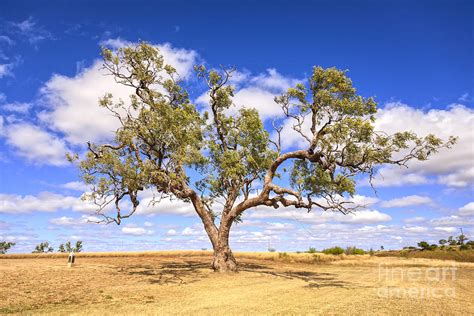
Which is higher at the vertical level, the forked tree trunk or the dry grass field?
the forked tree trunk

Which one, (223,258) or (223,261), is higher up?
(223,258)

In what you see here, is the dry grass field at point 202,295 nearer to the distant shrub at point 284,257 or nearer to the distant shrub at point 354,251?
the distant shrub at point 284,257

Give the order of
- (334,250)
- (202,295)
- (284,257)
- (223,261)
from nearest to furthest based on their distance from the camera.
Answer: (202,295), (223,261), (284,257), (334,250)

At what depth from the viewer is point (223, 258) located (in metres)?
29.3

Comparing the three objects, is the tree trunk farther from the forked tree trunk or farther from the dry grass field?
the dry grass field

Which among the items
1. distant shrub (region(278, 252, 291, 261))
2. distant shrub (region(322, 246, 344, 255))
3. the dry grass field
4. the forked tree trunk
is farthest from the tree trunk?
distant shrub (region(322, 246, 344, 255))

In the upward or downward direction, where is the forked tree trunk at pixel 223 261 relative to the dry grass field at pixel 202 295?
upward

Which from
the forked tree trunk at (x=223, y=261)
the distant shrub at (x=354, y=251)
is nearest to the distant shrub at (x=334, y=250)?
the distant shrub at (x=354, y=251)

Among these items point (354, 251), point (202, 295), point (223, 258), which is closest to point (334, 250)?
point (354, 251)

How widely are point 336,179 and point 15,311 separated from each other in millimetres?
21010

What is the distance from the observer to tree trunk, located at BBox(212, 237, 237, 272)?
95.6 feet

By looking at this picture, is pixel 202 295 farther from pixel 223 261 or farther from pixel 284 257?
pixel 284 257

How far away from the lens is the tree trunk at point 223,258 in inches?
1147

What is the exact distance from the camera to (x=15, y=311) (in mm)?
13844
